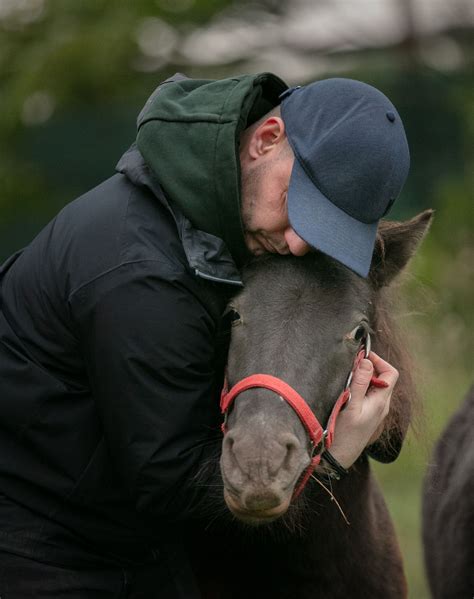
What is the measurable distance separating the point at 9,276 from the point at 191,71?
9.70 metres

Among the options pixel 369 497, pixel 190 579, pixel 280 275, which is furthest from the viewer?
pixel 369 497

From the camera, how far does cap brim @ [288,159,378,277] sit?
292 cm

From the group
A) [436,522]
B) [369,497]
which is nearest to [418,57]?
[436,522]

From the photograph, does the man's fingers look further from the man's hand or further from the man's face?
the man's face

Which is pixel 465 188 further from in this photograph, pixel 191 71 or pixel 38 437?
pixel 38 437

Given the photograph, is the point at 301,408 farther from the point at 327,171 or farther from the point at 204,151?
the point at 204,151

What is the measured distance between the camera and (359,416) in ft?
10.1

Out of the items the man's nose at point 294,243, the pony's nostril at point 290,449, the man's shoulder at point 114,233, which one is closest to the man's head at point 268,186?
the man's nose at point 294,243

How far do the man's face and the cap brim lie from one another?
7cm

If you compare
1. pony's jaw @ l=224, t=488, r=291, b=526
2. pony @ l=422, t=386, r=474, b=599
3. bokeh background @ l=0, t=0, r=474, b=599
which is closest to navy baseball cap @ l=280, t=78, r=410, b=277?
pony's jaw @ l=224, t=488, r=291, b=526

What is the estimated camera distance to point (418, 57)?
13.0 metres

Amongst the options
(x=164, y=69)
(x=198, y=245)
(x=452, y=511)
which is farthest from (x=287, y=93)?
(x=164, y=69)

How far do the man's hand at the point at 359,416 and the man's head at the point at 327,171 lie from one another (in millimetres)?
368

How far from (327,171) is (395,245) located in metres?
0.66
